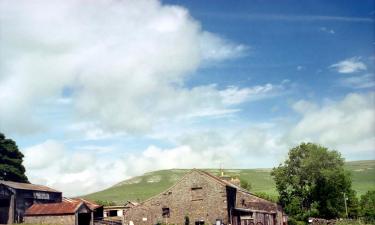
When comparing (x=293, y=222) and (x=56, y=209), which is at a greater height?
(x=56, y=209)

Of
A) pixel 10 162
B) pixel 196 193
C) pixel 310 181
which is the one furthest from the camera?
pixel 10 162

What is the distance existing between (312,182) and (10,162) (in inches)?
2231

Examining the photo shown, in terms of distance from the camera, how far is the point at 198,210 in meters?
59.0

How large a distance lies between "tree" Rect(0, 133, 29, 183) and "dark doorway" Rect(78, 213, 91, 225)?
3138 centimetres

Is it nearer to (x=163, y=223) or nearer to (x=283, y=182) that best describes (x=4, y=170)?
(x=163, y=223)

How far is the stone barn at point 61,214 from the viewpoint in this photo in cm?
5128

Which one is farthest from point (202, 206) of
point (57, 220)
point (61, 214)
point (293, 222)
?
point (293, 222)

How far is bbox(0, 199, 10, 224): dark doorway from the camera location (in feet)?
189

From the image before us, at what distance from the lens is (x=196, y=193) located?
59.5 metres

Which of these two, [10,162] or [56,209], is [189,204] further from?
[10,162]

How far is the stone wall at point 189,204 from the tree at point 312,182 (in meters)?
24.6

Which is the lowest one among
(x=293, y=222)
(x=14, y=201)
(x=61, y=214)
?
(x=293, y=222)

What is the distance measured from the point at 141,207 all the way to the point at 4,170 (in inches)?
1264

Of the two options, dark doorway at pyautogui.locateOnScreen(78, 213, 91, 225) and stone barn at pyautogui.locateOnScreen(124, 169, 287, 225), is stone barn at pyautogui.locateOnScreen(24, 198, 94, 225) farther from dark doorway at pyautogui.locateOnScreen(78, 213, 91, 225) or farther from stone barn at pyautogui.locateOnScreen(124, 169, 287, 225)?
stone barn at pyautogui.locateOnScreen(124, 169, 287, 225)
